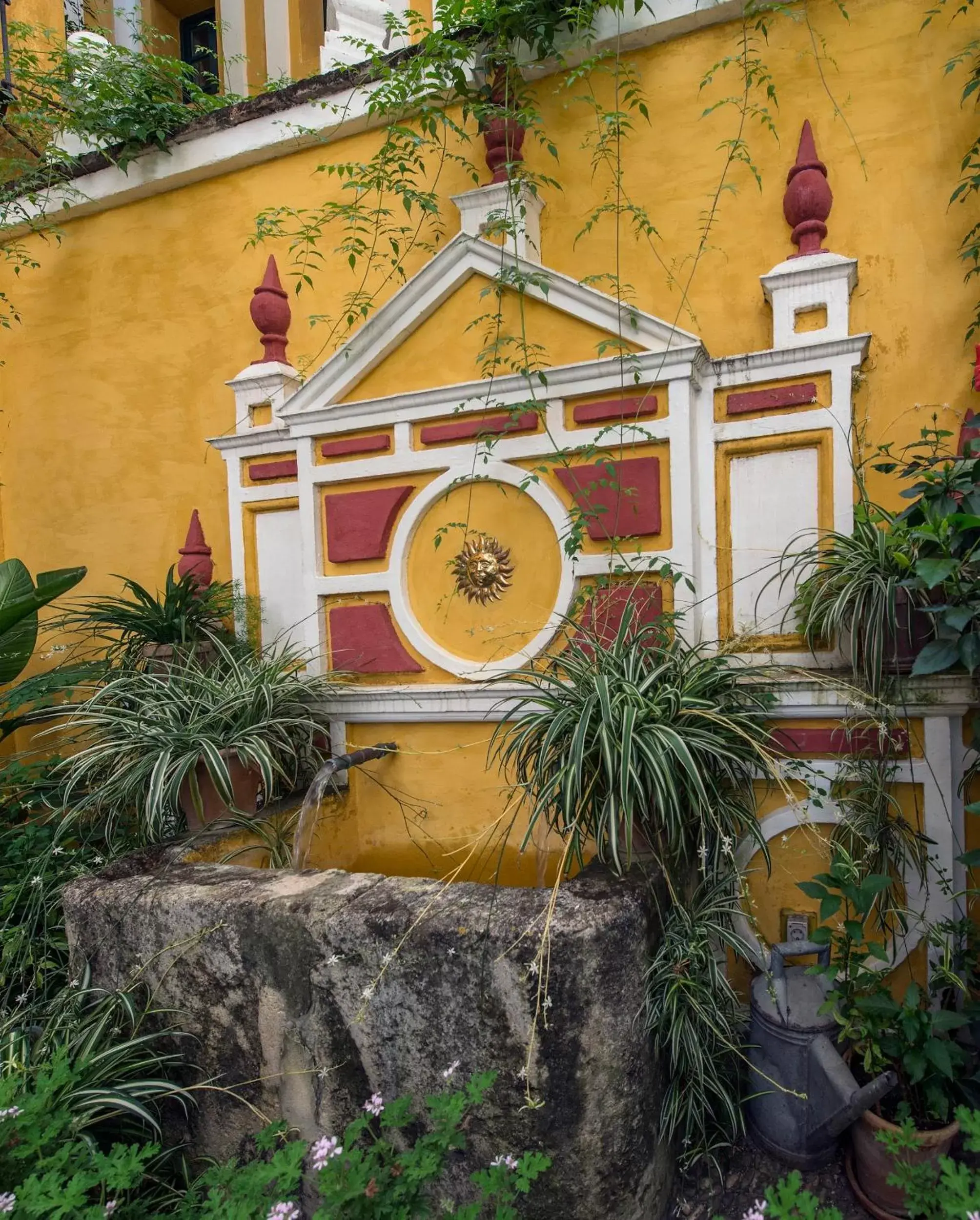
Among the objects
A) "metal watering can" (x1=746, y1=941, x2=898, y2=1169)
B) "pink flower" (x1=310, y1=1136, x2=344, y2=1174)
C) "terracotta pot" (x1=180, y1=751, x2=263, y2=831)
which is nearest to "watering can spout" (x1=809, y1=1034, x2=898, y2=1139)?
"metal watering can" (x1=746, y1=941, x2=898, y2=1169)

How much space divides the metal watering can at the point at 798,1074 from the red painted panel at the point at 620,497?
4.85ft

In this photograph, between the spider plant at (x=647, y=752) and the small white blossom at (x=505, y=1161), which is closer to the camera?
the small white blossom at (x=505, y=1161)

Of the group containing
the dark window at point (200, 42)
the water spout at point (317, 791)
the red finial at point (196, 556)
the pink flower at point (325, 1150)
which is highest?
the dark window at point (200, 42)

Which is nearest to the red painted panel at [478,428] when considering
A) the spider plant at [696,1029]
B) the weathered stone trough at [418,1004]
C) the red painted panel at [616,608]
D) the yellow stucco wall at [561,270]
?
the yellow stucco wall at [561,270]

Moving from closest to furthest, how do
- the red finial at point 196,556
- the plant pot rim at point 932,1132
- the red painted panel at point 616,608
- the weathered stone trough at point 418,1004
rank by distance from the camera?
the weathered stone trough at point 418,1004 → the plant pot rim at point 932,1132 → the red painted panel at point 616,608 → the red finial at point 196,556

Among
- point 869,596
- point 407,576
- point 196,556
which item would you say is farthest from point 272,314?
point 869,596

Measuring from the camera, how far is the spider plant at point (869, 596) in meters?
2.44

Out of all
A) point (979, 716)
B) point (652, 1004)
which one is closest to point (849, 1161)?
point (652, 1004)

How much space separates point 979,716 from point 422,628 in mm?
2012

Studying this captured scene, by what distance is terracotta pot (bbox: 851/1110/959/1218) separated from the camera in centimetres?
209

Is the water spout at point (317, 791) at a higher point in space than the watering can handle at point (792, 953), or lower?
higher

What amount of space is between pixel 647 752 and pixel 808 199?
6.79 feet

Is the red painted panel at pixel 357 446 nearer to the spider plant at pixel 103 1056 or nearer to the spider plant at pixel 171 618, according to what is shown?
the spider plant at pixel 171 618

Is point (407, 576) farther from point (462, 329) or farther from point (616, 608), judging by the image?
point (462, 329)
